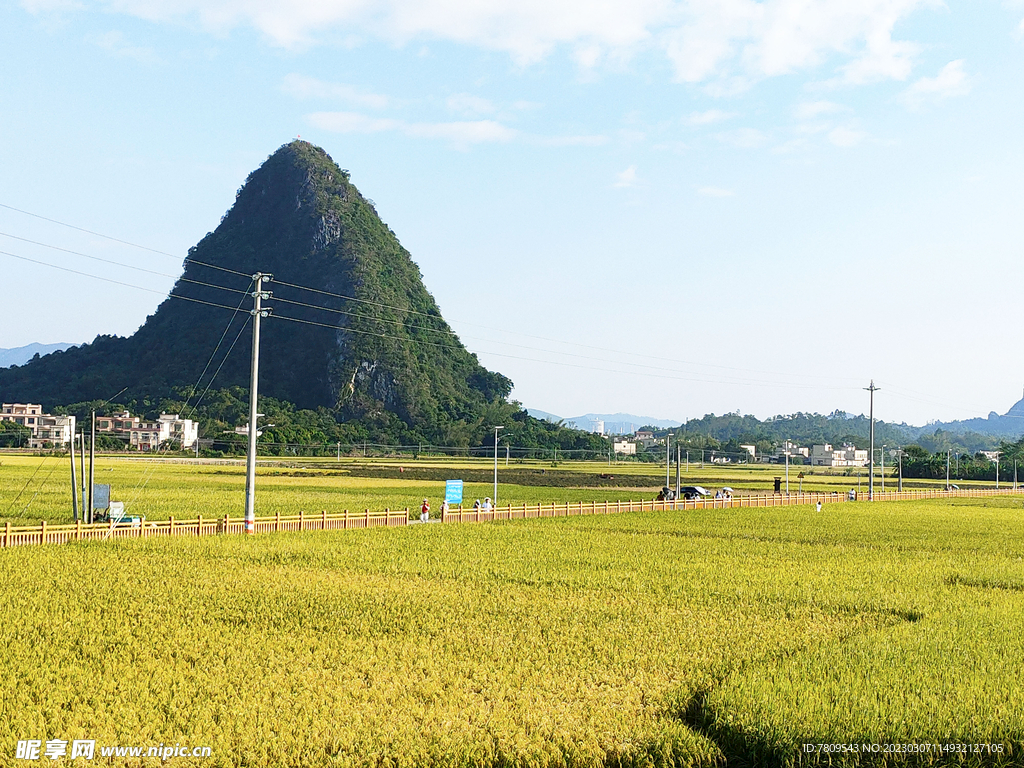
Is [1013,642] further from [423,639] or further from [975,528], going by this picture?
[975,528]

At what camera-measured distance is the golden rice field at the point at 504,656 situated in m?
10.3

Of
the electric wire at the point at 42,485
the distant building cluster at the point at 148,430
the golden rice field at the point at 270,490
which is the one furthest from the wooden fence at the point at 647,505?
the distant building cluster at the point at 148,430

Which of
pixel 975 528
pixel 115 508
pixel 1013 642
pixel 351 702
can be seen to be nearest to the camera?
pixel 351 702

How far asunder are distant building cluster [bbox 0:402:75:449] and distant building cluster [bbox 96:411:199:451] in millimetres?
5130

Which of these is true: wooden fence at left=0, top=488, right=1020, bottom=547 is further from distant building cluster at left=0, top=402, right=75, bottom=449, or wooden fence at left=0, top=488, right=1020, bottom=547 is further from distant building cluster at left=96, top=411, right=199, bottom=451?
distant building cluster at left=0, top=402, right=75, bottom=449

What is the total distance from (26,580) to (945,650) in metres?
17.9

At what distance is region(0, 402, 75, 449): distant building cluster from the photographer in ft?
397

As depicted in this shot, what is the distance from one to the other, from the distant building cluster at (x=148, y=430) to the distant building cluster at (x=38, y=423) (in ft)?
16.8

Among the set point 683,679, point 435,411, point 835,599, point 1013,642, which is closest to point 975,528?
point 835,599

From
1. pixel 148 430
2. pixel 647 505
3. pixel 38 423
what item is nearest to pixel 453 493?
pixel 647 505

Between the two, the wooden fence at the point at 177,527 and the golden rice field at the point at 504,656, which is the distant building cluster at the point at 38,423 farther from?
the golden rice field at the point at 504,656

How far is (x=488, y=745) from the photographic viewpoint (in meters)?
10.1

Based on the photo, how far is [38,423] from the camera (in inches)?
5546

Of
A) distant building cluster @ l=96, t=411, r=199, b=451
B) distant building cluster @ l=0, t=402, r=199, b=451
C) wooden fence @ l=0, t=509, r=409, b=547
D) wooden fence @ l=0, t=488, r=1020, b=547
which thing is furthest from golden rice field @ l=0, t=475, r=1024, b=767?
distant building cluster @ l=0, t=402, r=199, b=451
